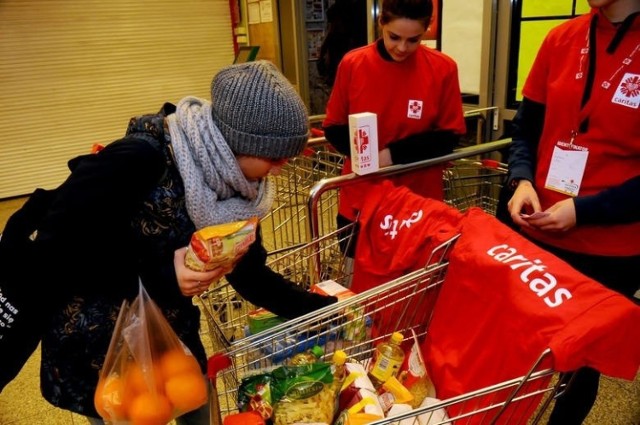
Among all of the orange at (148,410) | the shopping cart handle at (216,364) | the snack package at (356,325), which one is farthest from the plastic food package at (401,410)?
the orange at (148,410)

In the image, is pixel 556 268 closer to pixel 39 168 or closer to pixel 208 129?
pixel 208 129

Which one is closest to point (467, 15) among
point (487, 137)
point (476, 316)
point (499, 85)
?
point (499, 85)

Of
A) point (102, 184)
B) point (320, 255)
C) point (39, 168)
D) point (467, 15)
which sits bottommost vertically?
point (39, 168)

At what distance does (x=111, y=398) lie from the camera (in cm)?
121

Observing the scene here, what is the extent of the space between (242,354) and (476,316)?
644mm

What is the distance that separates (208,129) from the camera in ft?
3.95

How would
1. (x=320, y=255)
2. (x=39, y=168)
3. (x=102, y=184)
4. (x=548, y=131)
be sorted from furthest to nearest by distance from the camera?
(x=39, y=168) → (x=320, y=255) → (x=548, y=131) → (x=102, y=184)

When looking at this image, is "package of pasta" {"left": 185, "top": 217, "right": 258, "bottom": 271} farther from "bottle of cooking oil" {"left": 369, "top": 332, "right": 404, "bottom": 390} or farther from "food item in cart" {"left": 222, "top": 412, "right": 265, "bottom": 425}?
"bottle of cooking oil" {"left": 369, "top": 332, "right": 404, "bottom": 390}

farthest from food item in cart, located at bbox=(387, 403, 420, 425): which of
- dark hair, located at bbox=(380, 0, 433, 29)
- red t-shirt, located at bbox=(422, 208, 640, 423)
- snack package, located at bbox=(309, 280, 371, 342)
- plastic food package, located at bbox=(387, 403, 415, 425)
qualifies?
dark hair, located at bbox=(380, 0, 433, 29)

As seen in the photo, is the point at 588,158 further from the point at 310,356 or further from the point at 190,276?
the point at 190,276

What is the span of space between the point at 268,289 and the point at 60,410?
1.73 metres

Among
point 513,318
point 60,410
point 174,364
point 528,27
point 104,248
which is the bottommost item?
point 60,410

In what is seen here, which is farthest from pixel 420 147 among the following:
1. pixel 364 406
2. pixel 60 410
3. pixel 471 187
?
pixel 60 410

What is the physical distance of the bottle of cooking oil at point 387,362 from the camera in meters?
1.47
